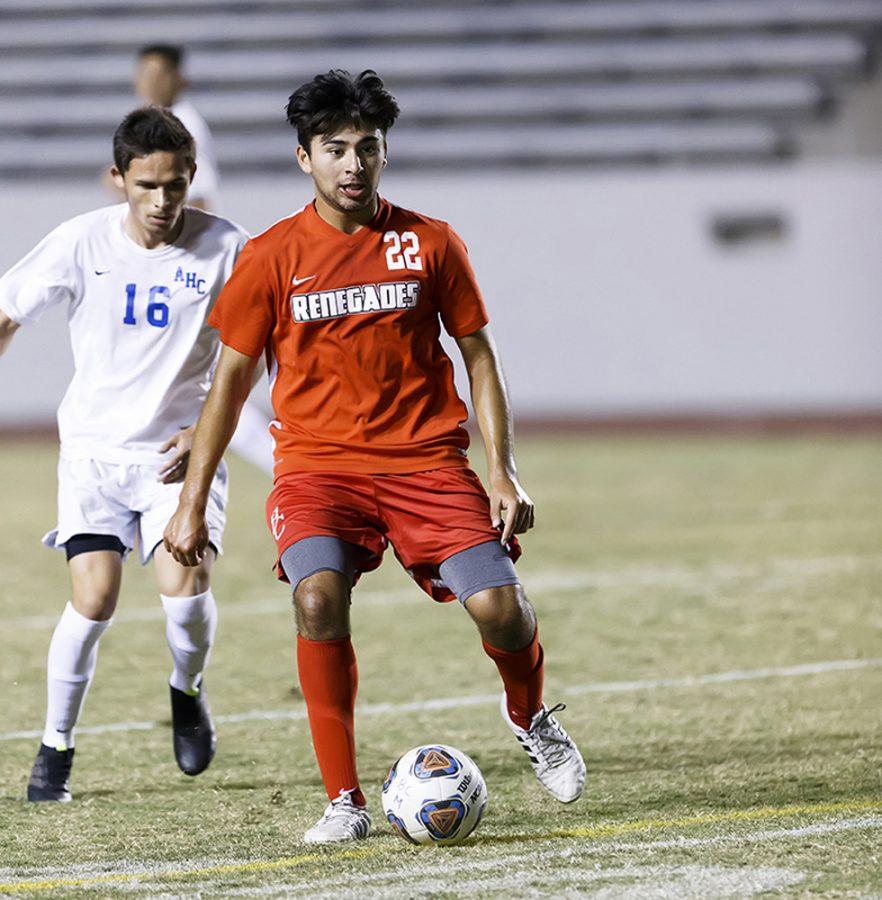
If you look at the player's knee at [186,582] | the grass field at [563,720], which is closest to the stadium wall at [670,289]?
the grass field at [563,720]

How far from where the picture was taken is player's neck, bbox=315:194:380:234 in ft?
11.7

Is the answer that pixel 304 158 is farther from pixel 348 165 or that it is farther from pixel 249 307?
pixel 249 307

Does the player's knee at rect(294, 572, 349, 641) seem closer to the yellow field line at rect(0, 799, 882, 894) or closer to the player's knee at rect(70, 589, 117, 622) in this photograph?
the yellow field line at rect(0, 799, 882, 894)

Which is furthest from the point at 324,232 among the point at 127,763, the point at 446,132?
the point at 446,132

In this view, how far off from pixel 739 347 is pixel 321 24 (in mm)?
5515

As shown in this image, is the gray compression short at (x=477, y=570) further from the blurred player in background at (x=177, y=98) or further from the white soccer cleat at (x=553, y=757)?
the blurred player in background at (x=177, y=98)

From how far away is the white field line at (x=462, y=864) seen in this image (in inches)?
117

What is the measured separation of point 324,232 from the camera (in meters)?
3.56

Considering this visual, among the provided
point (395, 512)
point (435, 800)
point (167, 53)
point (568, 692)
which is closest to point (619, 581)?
point (568, 692)

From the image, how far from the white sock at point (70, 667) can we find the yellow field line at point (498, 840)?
35.6 inches

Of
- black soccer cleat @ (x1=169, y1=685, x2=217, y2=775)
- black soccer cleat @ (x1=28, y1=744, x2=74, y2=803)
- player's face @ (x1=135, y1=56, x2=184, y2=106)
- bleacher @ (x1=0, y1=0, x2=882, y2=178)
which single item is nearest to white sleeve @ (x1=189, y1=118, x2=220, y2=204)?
player's face @ (x1=135, y1=56, x2=184, y2=106)

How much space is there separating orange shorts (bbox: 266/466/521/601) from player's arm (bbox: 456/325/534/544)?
0.06 meters

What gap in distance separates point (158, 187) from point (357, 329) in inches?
27.5

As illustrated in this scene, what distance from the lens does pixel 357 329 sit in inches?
139
